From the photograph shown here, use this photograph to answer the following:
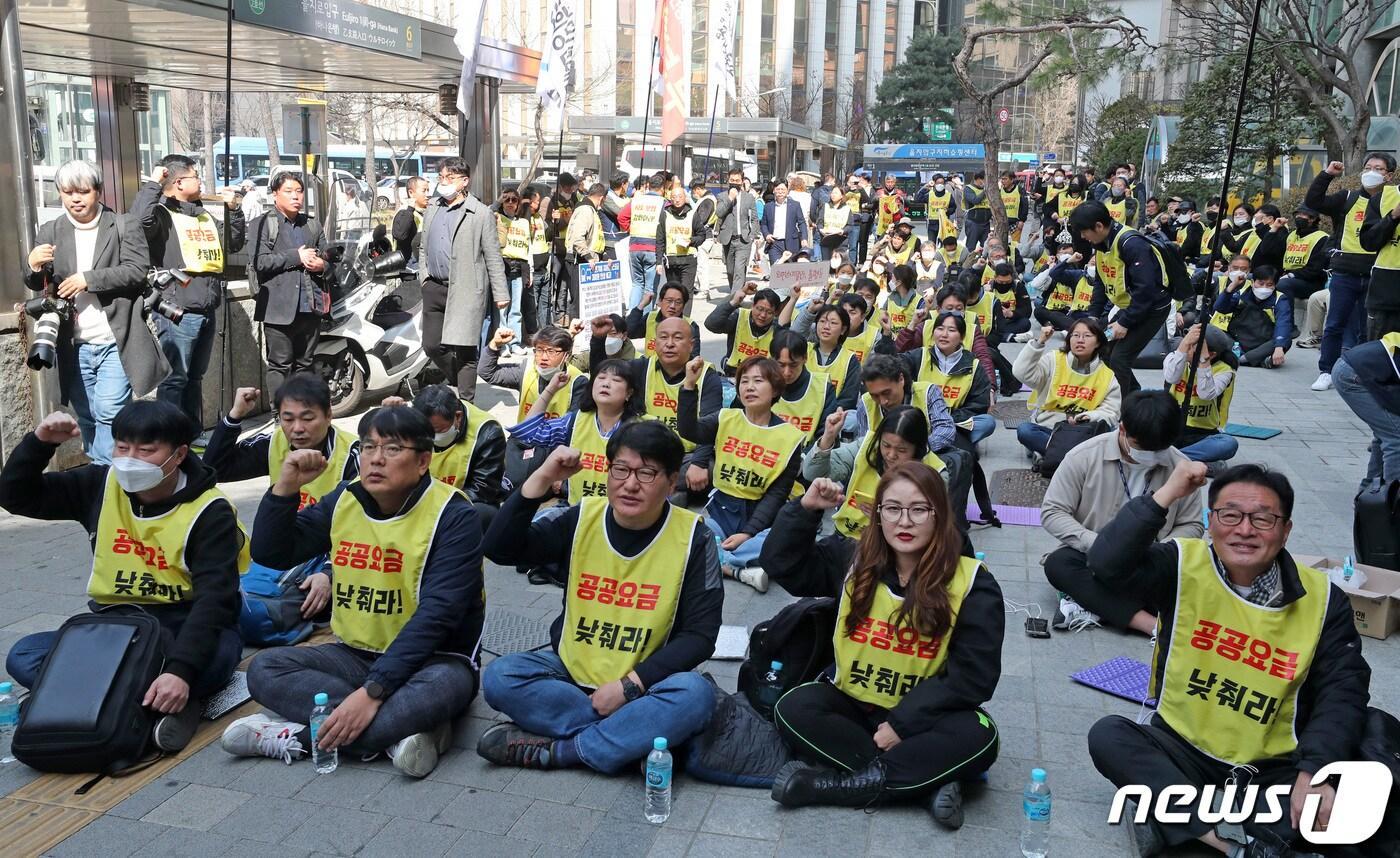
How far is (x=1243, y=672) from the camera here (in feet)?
12.5

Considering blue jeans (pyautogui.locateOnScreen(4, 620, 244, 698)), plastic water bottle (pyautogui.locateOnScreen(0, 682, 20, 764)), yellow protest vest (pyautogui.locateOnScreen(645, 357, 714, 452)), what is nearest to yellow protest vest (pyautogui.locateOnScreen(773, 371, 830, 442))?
yellow protest vest (pyautogui.locateOnScreen(645, 357, 714, 452))

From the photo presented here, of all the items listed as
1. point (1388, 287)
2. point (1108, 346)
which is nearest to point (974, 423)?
point (1108, 346)

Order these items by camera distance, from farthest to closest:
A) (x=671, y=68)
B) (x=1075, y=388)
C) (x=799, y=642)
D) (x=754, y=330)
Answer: (x=671, y=68) < (x=754, y=330) < (x=1075, y=388) < (x=799, y=642)

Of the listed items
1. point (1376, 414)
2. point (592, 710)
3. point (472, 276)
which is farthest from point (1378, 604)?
point (472, 276)

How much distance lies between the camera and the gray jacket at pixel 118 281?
746 cm

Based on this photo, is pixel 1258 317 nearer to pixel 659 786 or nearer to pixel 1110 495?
pixel 1110 495

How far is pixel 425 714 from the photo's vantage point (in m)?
4.31

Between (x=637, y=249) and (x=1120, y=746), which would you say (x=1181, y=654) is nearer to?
(x=1120, y=746)

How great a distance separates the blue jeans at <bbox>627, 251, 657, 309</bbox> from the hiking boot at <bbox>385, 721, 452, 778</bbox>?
10.9 meters

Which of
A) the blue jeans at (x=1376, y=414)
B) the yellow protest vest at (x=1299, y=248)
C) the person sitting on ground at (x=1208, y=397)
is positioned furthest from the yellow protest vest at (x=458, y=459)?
the yellow protest vest at (x=1299, y=248)

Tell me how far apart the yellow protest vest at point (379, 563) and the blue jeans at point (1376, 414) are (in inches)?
202

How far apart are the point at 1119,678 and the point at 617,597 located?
2240 mm

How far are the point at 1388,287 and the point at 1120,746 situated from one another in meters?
6.93

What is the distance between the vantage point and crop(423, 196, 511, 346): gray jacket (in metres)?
9.91
